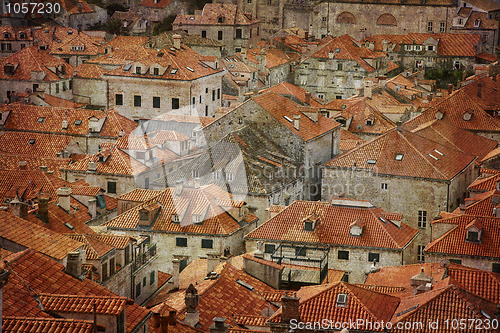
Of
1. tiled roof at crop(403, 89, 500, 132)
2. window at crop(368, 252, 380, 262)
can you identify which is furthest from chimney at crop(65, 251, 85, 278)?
tiled roof at crop(403, 89, 500, 132)

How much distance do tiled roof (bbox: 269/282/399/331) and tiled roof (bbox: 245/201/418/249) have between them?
55.3 feet

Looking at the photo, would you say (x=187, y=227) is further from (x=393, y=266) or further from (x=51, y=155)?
(x=51, y=155)

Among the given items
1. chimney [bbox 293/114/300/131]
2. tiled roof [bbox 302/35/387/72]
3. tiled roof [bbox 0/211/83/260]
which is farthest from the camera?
tiled roof [bbox 302/35/387/72]

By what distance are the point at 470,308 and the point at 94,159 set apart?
42.2 m

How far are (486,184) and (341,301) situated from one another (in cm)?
3013

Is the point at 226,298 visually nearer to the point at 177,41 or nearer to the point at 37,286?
the point at 37,286

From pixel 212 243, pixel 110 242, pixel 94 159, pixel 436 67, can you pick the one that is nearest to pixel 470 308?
pixel 110 242

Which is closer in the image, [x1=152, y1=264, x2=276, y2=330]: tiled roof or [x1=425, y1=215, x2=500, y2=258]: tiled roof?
[x1=152, y1=264, x2=276, y2=330]: tiled roof

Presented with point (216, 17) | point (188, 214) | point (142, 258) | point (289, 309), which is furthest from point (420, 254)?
point (216, 17)

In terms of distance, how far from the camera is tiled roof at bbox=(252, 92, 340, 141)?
3027 inches

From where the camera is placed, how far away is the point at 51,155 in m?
85.5

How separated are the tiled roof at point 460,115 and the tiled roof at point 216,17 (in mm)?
43195

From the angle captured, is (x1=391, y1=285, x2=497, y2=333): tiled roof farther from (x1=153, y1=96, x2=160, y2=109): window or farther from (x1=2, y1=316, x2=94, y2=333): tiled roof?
(x1=153, y1=96, x2=160, y2=109): window

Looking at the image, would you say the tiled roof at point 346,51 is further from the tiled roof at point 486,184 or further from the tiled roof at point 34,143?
the tiled roof at point 486,184
